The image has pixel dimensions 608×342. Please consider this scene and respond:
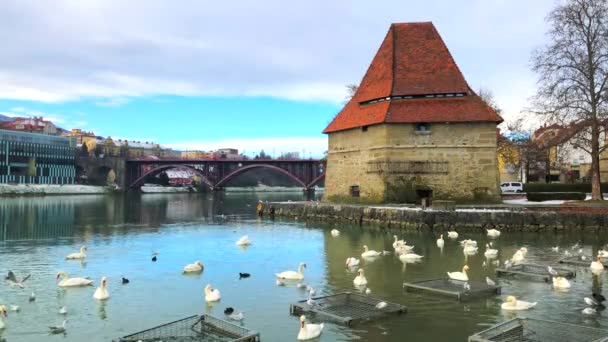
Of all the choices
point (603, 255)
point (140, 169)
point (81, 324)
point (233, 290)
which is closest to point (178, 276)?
point (233, 290)

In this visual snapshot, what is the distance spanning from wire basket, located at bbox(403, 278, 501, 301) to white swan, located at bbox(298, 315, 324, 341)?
4025 millimetres

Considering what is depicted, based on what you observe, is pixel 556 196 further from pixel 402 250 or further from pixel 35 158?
→ pixel 35 158

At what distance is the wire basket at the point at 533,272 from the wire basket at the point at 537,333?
15.9 feet

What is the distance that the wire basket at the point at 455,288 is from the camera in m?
11.5

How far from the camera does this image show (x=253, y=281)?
1380 cm

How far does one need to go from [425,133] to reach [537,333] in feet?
75.1

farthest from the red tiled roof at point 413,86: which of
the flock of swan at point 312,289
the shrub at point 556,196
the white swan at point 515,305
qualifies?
the white swan at point 515,305

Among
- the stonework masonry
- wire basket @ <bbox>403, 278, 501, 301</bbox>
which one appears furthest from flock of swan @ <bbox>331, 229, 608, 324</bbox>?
the stonework masonry

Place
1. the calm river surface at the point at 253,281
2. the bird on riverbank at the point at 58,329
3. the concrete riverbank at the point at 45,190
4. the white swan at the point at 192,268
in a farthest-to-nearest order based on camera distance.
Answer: the concrete riverbank at the point at 45,190, the white swan at the point at 192,268, the calm river surface at the point at 253,281, the bird on riverbank at the point at 58,329

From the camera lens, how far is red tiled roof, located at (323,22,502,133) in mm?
30766

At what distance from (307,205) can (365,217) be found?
6146 mm

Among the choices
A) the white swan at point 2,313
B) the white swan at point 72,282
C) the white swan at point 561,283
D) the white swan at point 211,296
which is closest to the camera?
the white swan at point 2,313

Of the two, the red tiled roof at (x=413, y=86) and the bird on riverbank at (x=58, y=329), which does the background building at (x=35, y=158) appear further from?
the bird on riverbank at (x=58, y=329)

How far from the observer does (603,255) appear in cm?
1608
